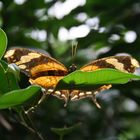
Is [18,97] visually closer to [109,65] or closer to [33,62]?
[33,62]

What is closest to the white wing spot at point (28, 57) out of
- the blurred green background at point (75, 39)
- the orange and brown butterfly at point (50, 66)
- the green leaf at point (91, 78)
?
the orange and brown butterfly at point (50, 66)

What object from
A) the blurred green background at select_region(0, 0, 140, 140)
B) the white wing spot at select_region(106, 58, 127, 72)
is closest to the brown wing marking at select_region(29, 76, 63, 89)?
the white wing spot at select_region(106, 58, 127, 72)

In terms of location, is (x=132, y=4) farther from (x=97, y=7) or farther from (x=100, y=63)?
(x=100, y=63)

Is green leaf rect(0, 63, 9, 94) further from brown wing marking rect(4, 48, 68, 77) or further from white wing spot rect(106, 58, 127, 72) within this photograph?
white wing spot rect(106, 58, 127, 72)

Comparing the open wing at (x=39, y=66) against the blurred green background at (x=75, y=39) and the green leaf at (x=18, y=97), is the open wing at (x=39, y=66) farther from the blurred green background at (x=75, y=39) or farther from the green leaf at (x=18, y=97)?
the blurred green background at (x=75, y=39)

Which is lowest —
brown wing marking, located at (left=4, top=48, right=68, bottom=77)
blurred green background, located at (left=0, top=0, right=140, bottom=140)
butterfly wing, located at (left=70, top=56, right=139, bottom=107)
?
blurred green background, located at (left=0, top=0, right=140, bottom=140)

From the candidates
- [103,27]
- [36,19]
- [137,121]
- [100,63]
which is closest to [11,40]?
[36,19]
